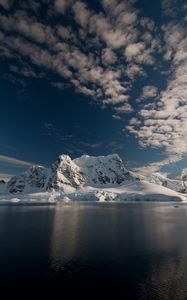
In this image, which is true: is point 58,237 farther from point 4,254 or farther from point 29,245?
point 4,254

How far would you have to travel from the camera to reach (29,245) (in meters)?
48.1

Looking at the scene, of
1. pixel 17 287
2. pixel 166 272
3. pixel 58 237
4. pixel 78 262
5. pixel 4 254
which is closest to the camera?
pixel 17 287

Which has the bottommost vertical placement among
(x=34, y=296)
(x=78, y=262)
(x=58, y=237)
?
(x=34, y=296)

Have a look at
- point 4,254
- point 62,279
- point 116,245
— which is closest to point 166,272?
point 62,279

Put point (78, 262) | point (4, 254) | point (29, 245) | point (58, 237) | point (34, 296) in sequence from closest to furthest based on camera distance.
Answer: point (34, 296)
point (78, 262)
point (4, 254)
point (29, 245)
point (58, 237)

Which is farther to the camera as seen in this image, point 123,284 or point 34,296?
point 123,284

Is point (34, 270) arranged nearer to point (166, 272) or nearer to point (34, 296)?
point (34, 296)

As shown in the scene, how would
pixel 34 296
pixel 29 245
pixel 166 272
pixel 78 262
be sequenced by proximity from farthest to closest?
pixel 29 245
pixel 78 262
pixel 166 272
pixel 34 296

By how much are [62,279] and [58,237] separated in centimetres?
2600

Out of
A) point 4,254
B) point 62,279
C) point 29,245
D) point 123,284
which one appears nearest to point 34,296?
point 62,279

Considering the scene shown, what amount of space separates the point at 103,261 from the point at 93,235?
21200mm

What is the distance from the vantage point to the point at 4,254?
135ft

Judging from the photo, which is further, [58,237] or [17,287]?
[58,237]

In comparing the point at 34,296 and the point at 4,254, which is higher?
the point at 4,254
